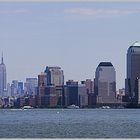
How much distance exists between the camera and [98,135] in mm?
48375

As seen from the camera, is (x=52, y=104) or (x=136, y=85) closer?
(x=136, y=85)

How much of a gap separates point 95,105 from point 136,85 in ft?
45.8

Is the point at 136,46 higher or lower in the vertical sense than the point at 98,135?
higher

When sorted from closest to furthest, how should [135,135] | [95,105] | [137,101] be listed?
[135,135]
[137,101]
[95,105]

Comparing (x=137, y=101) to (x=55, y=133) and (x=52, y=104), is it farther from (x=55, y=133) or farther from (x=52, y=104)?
(x=55, y=133)

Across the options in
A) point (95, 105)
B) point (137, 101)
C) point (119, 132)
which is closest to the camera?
point (119, 132)

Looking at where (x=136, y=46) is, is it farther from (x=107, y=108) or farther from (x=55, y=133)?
(x=55, y=133)

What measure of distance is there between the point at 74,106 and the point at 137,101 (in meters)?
15.6

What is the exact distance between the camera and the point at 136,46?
622 ft

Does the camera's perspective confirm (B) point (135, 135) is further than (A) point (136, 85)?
No

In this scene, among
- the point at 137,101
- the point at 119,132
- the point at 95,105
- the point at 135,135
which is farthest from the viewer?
the point at 95,105

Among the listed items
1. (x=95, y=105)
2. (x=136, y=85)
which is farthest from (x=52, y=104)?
(x=136, y=85)

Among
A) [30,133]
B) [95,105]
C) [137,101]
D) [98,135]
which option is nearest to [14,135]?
[30,133]

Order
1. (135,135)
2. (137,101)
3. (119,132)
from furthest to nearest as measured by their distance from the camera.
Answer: (137,101) < (119,132) < (135,135)
